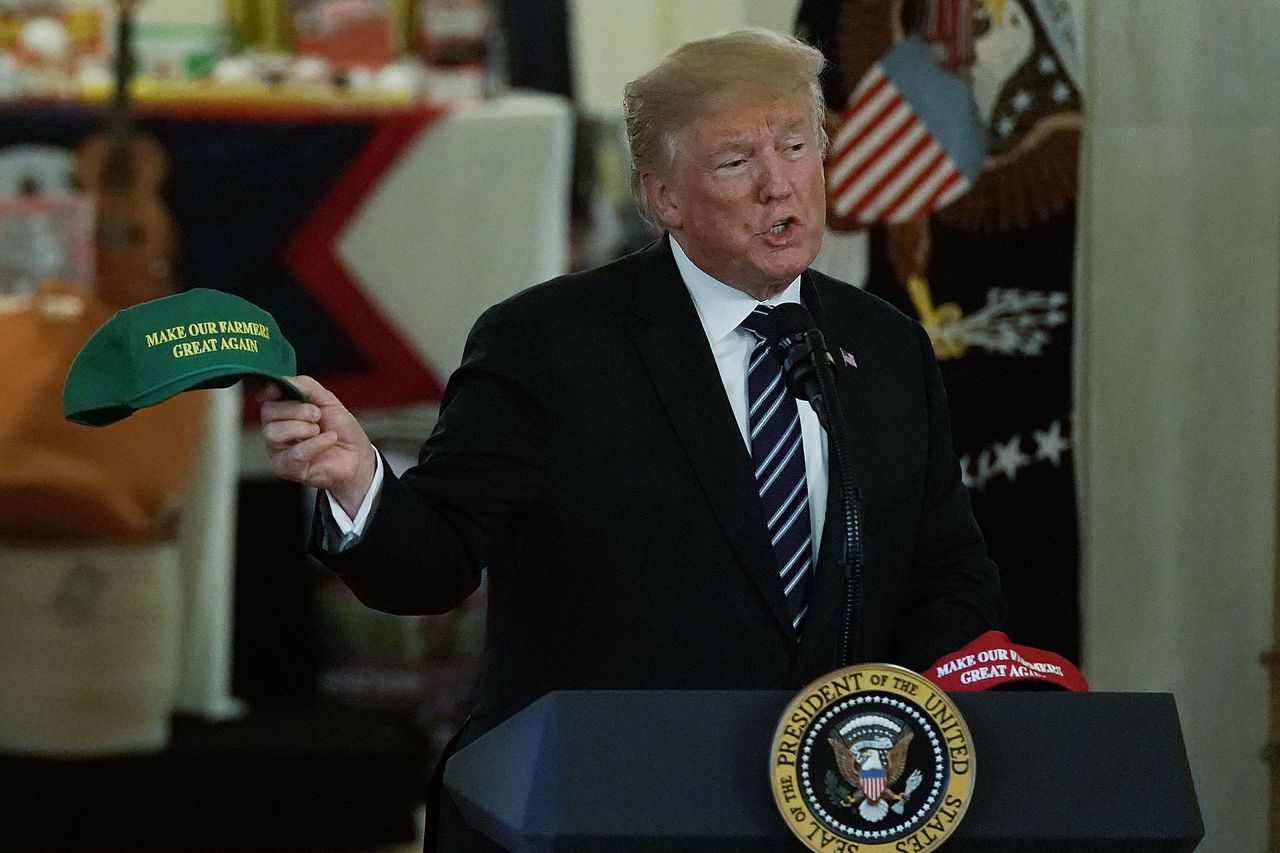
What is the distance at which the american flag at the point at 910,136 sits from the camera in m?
2.33

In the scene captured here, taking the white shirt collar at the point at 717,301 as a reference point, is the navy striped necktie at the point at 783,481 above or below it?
below

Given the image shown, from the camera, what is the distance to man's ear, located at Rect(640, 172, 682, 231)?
5.40ft

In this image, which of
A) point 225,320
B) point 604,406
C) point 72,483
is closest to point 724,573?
point 604,406

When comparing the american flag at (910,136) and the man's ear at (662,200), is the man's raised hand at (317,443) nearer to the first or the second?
the man's ear at (662,200)

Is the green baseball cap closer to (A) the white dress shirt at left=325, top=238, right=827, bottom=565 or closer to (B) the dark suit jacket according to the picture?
(B) the dark suit jacket

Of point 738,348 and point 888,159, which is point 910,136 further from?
point 738,348

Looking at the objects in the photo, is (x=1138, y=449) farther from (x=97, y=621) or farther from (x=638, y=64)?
(x=97, y=621)

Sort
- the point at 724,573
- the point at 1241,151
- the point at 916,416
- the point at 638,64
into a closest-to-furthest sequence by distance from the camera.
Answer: the point at 724,573
the point at 916,416
the point at 1241,151
the point at 638,64

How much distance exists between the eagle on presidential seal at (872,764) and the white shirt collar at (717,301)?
0.58 metres

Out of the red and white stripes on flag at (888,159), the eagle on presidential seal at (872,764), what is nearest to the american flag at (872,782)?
the eagle on presidential seal at (872,764)

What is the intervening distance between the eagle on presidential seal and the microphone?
28 centimetres

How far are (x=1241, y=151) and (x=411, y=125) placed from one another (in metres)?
1.65

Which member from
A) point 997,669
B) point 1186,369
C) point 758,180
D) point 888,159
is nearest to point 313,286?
point 888,159

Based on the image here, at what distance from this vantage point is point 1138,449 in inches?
97.2
